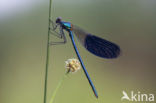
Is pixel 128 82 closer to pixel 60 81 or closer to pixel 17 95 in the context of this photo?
pixel 60 81

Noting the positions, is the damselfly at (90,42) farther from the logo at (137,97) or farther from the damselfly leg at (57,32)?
the logo at (137,97)

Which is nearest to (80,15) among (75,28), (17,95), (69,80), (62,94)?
(75,28)

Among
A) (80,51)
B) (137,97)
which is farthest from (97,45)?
(137,97)

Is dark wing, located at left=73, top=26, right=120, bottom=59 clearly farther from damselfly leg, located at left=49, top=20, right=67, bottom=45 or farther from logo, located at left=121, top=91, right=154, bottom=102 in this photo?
logo, located at left=121, top=91, right=154, bottom=102

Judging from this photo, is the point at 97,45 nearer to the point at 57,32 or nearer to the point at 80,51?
the point at 80,51

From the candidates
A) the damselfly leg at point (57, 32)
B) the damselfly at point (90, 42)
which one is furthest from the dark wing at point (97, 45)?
the damselfly leg at point (57, 32)

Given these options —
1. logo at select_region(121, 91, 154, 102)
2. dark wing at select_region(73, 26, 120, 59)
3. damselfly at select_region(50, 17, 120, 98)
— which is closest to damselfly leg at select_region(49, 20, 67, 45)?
damselfly at select_region(50, 17, 120, 98)
